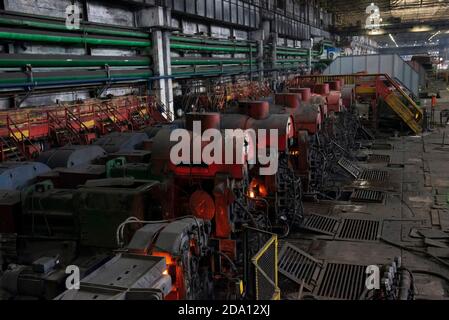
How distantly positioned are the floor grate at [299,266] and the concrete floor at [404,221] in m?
0.15

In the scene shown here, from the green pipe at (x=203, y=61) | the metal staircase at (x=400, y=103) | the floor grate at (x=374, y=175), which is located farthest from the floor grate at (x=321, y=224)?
the metal staircase at (x=400, y=103)

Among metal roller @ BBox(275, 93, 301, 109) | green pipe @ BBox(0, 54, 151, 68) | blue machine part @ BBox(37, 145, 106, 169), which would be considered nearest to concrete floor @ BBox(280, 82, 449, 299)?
metal roller @ BBox(275, 93, 301, 109)

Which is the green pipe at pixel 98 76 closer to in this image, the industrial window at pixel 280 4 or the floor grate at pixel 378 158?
the floor grate at pixel 378 158

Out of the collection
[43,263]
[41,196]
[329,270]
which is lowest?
[329,270]

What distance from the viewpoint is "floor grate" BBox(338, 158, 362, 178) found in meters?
13.2

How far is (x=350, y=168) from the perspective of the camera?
13.5 m

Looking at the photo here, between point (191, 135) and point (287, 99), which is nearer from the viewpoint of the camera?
point (191, 135)

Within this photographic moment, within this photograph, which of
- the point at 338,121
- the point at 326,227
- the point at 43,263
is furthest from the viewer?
the point at 338,121

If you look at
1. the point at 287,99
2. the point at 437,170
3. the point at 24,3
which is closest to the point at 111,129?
the point at 24,3

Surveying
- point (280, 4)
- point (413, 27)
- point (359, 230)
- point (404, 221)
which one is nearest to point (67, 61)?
point (359, 230)

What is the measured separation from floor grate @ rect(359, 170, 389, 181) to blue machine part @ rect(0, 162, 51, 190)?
29.1ft

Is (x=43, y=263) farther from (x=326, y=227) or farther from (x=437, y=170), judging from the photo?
(x=437, y=170)

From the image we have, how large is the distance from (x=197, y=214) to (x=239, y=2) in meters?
19.9

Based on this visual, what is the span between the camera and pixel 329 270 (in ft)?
23.9
